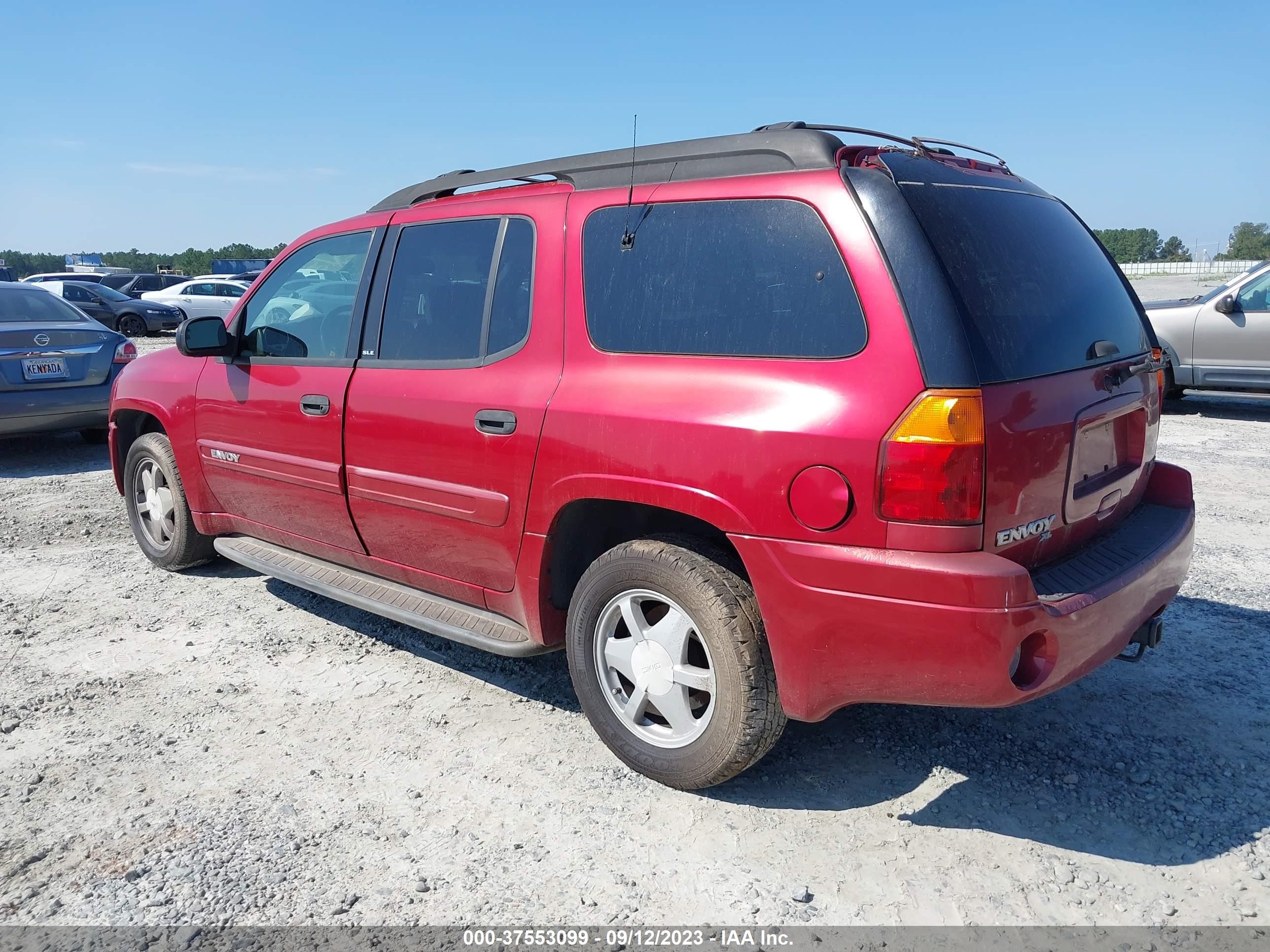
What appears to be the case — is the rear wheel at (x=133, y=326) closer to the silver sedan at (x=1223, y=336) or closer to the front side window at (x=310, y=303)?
the front side window at (x=310, y=303)

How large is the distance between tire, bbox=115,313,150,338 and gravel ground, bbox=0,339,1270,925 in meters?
20.5

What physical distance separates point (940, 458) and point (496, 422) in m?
1.54

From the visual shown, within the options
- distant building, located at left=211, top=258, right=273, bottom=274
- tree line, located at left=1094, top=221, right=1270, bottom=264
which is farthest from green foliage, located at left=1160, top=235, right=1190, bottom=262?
distant building, located at left=211, top=258, right=273, bottom=274

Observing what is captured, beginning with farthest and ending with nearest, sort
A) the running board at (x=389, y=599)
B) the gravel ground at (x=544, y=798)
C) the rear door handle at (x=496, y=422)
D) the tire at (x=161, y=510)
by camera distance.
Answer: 1. the tire at (x=161, y=510)
2. the running board at (x=389, y=599)
3. the rear door handle at (x=496, y=422)
4. the gravel ground at (x=544, y=798)

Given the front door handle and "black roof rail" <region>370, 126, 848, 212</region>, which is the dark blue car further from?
"black roof rail" <region>370, 126, 848, 212</region>

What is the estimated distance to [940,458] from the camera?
2.45 metres

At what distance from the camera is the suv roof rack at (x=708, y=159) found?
9.19ft

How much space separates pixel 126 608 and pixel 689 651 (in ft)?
10.6

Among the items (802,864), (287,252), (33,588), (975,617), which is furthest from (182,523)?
(975,617)

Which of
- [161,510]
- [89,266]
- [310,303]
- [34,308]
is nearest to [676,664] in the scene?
[310,303]

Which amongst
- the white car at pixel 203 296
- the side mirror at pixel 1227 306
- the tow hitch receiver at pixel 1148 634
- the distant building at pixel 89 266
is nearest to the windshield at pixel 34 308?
the tow hitch receiver at pixel 1148 634

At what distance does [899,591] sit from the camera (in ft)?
8.18

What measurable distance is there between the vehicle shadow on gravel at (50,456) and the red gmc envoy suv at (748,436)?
17.5 feet

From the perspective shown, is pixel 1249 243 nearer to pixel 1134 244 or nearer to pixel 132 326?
pixel 1134 244
